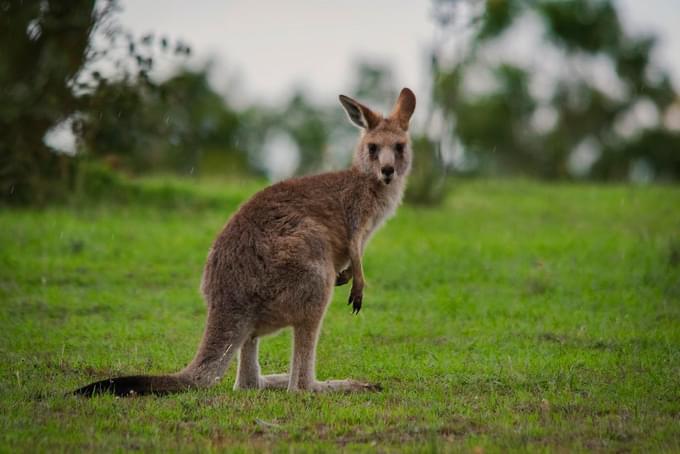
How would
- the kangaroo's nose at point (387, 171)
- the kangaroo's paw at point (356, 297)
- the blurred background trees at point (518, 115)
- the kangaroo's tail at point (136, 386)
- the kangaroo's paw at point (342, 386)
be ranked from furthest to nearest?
the blurred background trees at point (518, 115)
the kangaroo's nose at point (387, 171)
the kangaroo's paw at point (356, 297)
the kangaroo's paw at point (342, 386)
the kangaroo's tail at point (136, 386)

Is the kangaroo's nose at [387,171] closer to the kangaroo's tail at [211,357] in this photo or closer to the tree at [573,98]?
the kangaroo's tail at [211,357]

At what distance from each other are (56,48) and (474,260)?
7470 mm

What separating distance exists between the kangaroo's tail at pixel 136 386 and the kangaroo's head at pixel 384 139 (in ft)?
8.15

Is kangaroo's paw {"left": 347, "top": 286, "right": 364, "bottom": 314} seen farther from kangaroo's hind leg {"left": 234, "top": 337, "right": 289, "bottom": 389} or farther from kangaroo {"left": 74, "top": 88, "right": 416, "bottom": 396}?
kangaroo's hind leg {"left": 234, "top": 337, "right": 289, "bottom": 389}

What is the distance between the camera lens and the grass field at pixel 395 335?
589 cm

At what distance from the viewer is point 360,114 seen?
829 cm

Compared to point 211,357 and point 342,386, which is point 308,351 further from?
point 211,357

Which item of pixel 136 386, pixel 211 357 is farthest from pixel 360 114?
pixel 136 386

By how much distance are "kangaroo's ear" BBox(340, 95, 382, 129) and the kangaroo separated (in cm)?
89

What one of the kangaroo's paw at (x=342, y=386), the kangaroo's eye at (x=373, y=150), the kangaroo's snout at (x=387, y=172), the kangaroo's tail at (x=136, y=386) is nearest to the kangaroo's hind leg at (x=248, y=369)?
the kangaroo's paw at (x=342, y=386)

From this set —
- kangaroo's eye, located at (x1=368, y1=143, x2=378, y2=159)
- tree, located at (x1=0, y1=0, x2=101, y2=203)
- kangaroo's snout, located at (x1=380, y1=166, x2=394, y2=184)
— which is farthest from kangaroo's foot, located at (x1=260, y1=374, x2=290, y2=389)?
tree, located at (x1=0, y1=0, x2=101, y2=203)

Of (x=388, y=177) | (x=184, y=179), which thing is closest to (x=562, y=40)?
(x=184, y=179)

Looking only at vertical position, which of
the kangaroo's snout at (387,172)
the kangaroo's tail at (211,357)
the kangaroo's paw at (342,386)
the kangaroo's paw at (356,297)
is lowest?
the kangaroo's paw at (342,386)

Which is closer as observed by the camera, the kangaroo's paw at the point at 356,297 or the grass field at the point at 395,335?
the grass field at the point at 395,335
